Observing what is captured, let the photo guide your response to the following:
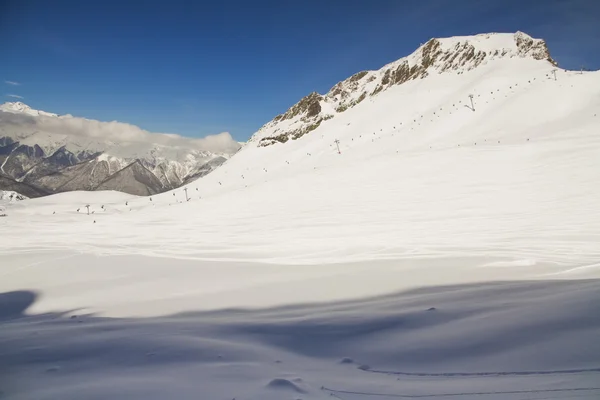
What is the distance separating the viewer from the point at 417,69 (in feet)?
225

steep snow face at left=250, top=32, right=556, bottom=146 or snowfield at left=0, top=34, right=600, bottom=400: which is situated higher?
steep snow face at left=250, top=32, right=556, bottom=146

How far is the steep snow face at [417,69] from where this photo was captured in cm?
5719

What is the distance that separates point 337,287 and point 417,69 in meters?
71.4

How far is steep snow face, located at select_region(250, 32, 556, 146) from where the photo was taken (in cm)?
5719

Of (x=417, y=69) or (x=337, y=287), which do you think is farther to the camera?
(x=417, y=69)

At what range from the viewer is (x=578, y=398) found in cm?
190

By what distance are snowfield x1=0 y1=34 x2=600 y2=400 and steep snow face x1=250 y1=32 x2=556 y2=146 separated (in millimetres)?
42687

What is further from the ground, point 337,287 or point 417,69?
point 417,69

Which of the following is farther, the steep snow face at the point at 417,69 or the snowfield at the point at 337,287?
the steep snow face at the point at 417,69

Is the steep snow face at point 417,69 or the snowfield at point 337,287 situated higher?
the steep snow face at point 417,69

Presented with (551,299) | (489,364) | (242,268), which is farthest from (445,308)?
(242,268)

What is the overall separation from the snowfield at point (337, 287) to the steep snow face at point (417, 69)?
4269cm

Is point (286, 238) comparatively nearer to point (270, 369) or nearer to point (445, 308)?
point (445, 308)

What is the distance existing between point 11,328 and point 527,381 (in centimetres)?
611
